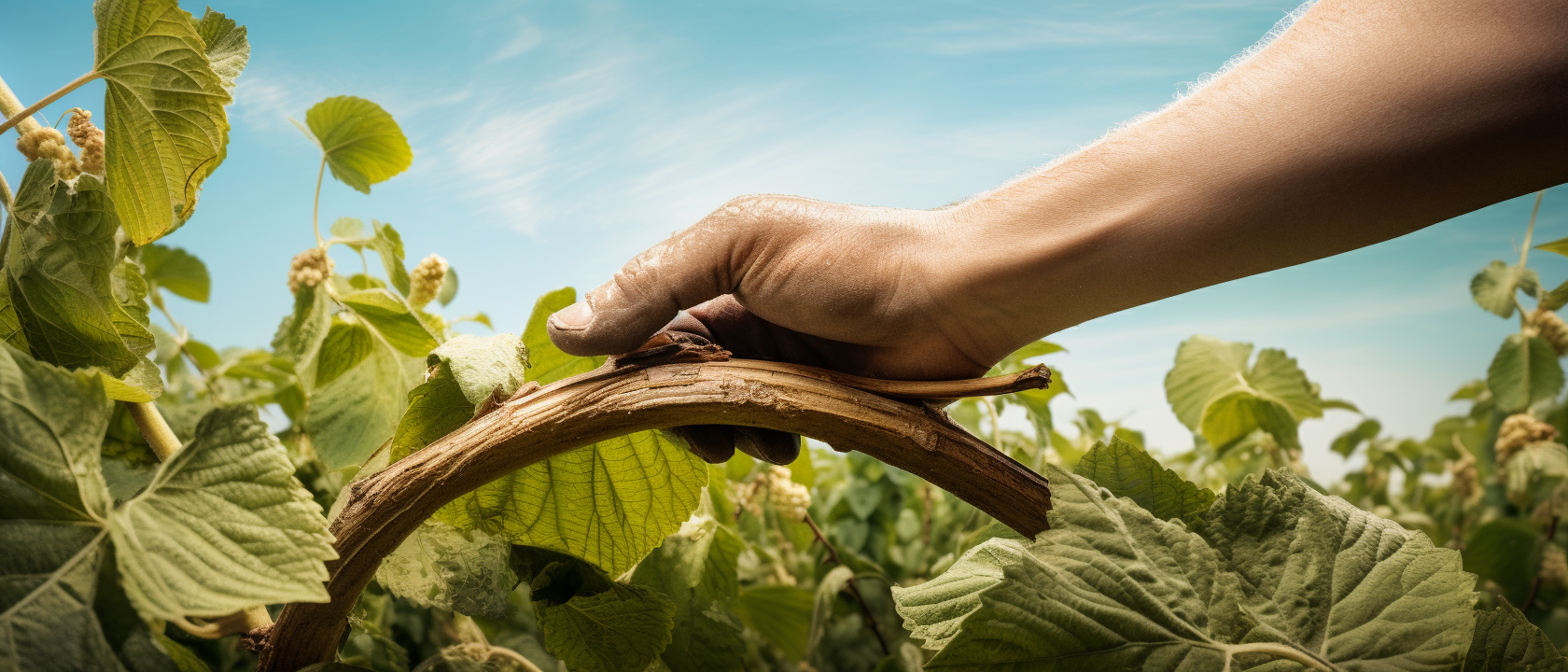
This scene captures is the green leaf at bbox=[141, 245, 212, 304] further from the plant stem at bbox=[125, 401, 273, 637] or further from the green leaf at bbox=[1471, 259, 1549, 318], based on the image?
the green leaf at bbox=[1471, 259, 1549, 318]

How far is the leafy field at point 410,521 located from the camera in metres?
0.40

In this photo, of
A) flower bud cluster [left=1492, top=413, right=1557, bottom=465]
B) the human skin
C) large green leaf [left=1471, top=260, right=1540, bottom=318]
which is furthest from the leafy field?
flower bud cluster [left=1492, top=413, right=1557, bottom=465]

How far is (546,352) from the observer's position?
79 cm

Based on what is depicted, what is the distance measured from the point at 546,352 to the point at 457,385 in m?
0.21

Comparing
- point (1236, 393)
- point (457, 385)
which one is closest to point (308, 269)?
point (457, 385)

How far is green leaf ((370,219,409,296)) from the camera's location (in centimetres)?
100

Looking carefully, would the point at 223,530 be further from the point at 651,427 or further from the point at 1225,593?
the point at 1225,593

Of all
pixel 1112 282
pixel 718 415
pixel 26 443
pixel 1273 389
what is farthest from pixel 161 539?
pixel 1273 389

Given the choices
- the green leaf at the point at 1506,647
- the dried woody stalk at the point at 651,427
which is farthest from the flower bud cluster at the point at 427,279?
the green leaf at the point at 1506,647

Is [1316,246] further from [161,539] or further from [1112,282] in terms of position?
[161,539]

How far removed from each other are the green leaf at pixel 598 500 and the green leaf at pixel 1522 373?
61.1 inches

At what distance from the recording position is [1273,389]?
1354mm

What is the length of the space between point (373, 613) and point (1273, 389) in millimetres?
1331

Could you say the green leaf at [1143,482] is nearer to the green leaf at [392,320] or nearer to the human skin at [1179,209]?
the human skin at [1179,209]
